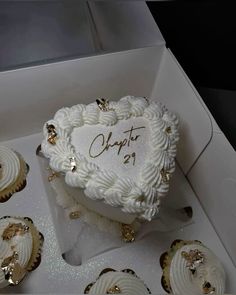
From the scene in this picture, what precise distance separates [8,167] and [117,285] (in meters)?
0.61

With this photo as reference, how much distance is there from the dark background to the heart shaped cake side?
0.21 metres

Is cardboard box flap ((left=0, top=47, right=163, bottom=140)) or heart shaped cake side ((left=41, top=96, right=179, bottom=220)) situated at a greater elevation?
cardboard box flap ((left=0, top=47, right=163, bottom=140))

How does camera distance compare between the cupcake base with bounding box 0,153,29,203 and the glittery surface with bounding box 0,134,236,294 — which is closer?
the glittery surface with bounding box 0,134,236,294

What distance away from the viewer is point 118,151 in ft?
3.47

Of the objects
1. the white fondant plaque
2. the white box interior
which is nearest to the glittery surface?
the white box interior

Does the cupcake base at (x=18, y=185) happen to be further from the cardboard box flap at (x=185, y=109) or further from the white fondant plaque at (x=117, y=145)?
the cardboard box flap at (x=185, y=109)

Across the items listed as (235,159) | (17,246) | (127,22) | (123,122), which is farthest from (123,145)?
(127,22)

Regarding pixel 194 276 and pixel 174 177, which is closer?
pixel 194 276

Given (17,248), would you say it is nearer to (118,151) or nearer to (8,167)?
(8,167)

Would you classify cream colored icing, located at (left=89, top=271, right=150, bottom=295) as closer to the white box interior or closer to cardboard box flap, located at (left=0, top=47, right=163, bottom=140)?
the white box interior

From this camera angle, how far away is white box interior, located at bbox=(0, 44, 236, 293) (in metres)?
→ 1.16

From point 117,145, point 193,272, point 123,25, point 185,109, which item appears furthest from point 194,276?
point 123,25

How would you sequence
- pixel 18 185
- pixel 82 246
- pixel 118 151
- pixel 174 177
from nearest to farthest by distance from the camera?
pixel 118 151
pixel 82 246
pixel 18 185
pixel 174 177

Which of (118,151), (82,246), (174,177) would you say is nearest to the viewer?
(118,151)
